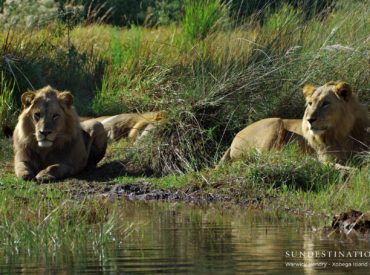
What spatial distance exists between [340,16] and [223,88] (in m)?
2.38

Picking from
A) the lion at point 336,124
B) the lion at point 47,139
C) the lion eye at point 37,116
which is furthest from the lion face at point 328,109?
the lion eye at point 37,116

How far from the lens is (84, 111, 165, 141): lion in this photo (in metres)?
15.8

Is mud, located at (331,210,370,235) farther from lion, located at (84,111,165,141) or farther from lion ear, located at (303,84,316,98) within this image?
lion, located at (84,111,165,141)

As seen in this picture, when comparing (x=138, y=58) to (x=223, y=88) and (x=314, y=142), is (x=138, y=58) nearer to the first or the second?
(x=223, y=88)

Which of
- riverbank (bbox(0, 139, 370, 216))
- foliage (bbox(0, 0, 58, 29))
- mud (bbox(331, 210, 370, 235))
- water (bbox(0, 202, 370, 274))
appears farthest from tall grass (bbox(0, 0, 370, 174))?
mud (bbox(331, 210, 370, 235))

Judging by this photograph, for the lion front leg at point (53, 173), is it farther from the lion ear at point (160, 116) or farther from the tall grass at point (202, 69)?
the lion ear at point (160, 116)

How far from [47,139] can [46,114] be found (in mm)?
270

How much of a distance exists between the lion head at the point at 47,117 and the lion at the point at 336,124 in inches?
103

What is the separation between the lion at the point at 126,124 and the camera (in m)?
15.8

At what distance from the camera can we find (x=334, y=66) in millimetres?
14992

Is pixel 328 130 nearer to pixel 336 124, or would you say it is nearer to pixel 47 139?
pixel 336 124

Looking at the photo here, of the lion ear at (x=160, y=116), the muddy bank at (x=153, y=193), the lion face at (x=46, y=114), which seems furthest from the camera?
the lion ear at (x=160, y=116)

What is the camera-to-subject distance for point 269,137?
13.8m

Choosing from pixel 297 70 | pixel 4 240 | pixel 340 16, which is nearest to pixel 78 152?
pixel 297 70
